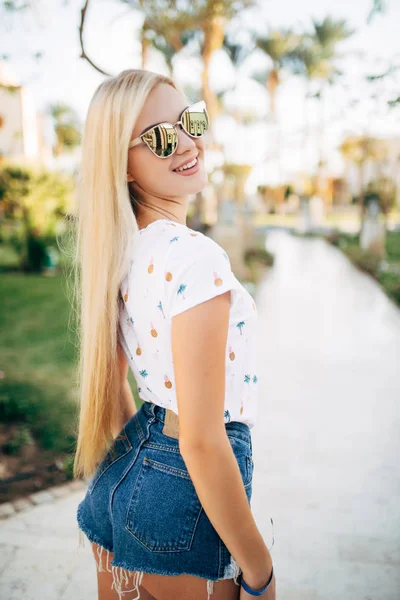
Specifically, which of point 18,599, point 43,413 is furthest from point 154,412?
point 43,413

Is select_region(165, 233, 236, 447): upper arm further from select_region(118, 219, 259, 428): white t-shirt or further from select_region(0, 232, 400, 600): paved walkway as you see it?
select_region(0, 232, 400, 600): paved walkway

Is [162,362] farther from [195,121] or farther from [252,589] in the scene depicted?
[195,121]

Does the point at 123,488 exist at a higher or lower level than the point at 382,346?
higher

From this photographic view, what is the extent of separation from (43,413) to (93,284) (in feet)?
12.1

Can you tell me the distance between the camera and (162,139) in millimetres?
1313

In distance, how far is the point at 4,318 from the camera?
853cm

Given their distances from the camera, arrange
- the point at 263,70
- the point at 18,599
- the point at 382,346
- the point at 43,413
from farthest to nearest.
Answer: the point at 263,70
the point at 382,346
the point at 43,413
the point at 18,599

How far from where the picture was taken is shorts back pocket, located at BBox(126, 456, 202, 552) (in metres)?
1.19

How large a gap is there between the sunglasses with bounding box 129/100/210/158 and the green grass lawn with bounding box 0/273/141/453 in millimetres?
667

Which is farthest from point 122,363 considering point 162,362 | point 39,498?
point 39,498

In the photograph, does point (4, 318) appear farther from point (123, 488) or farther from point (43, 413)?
point (123, 488)

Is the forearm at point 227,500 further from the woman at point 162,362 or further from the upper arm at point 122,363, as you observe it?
the upper arm at point 122,363

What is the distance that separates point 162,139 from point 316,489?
283 centimetres

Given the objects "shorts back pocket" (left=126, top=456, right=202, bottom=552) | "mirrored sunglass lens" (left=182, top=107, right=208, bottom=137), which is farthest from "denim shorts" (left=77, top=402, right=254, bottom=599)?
"mirrored sunglass lens" (left=182, top=107, right=208, bottom=137)
